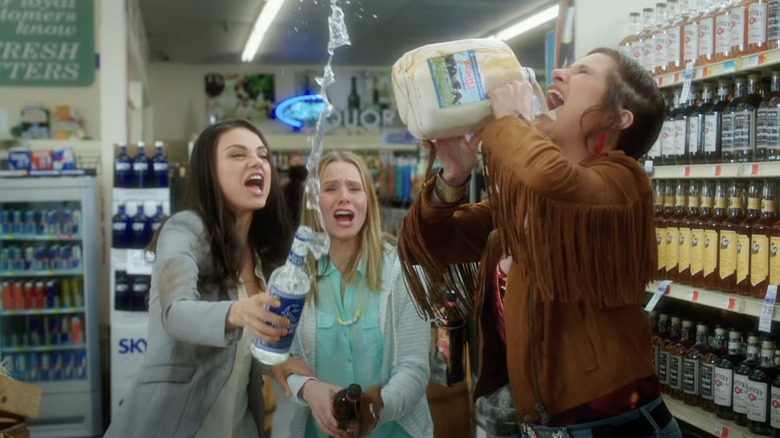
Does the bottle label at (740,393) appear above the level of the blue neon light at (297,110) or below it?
below

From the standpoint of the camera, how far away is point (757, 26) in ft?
9.72

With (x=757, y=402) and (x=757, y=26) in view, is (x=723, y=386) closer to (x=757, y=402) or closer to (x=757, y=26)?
(x=757, y=402)

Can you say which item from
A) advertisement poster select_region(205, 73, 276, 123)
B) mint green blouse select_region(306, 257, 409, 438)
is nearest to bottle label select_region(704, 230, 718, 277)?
mint green blouse select_region(306, 257, 409, 438)

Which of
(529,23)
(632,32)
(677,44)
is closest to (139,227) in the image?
(632,32)

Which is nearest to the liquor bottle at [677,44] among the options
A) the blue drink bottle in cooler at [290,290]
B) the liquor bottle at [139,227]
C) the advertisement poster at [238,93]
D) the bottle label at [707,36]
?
the bottle label at [707,36]

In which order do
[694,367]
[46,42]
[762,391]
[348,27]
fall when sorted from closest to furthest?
[762,391] → [694,367] → [46,42] → [348,27]

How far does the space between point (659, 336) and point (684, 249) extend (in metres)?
0.50

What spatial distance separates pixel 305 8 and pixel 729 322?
2.39 metres

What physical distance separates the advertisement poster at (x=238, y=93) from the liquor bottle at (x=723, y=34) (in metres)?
9.69

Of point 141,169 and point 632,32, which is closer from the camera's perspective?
point 632,32

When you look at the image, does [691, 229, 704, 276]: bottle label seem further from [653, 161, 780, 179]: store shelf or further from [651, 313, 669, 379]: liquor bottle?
[651, 313, 669, 379]: liquor bottle

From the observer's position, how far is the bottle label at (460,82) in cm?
139

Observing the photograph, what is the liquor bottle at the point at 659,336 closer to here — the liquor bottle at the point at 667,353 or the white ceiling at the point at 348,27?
the liquor bottle at the point at 667,353

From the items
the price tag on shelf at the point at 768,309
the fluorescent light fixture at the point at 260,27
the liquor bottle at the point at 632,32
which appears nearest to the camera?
the price tag on shelf at the point at 768,309
